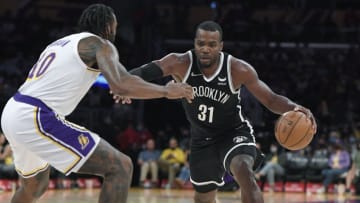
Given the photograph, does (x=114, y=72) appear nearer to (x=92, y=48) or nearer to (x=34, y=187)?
(x=92, y=48)

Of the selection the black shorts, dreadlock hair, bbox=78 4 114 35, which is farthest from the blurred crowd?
dreadlock hair, bbox=78 4 114 35

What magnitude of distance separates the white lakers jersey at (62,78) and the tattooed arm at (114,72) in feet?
0.23

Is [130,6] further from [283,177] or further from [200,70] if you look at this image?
[200,70]

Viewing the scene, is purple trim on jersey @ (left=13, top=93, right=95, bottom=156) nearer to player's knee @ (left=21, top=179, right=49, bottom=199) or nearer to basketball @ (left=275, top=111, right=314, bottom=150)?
player's knee @ (left=21, top=179, right=49, bottom=199)

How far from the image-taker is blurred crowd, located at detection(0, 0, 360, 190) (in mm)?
18484

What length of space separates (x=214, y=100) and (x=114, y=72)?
2.02 metres

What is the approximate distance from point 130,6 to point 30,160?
65.3 feet

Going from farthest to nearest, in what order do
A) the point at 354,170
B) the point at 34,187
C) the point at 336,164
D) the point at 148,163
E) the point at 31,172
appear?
the point at 148,163
the point at 336,164
the point at 354,170
the point at 34,187
the point at 31,172

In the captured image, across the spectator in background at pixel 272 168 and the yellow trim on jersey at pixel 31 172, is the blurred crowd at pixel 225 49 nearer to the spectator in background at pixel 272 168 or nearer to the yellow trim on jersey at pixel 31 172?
the spectator in background at pixel 272 168

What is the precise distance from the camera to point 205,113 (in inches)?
273

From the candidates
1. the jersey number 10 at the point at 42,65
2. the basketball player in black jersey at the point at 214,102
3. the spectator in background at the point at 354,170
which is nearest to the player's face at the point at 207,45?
the basketball player in black jersey at the point at 214,102

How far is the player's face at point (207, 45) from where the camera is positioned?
22.1ft

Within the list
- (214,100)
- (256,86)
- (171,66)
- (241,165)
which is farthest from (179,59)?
(241,165)

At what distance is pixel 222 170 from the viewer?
7.04 metres
